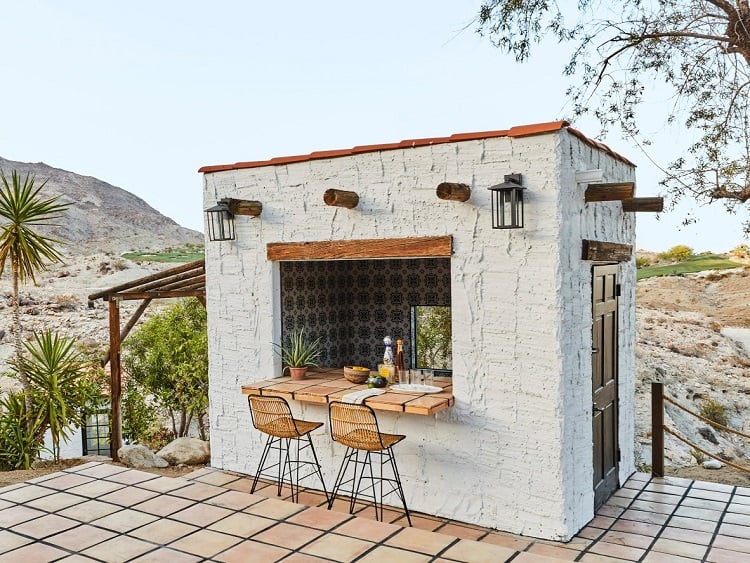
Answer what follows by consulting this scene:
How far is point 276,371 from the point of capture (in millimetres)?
6242

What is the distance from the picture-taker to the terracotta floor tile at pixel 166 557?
2.55 metres

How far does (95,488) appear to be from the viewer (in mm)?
3719

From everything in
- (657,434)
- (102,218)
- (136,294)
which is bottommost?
(657,434)

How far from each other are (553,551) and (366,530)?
2351 mm

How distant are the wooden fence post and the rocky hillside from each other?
60.5 ft

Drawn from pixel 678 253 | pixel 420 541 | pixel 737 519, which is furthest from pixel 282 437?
pixel 678 253

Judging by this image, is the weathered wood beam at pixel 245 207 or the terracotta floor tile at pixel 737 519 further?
the weathered wood beam at pixel 245 207

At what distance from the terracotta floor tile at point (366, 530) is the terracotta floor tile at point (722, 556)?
9.04ft

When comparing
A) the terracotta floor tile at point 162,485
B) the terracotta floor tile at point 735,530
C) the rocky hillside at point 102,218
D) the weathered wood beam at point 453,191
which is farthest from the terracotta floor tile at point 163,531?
the rocky hillside at point 102,218

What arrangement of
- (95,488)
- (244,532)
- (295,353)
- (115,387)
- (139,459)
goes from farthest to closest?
(115,387) → (139,459) → (295,353) → (95,488) → (244,532)

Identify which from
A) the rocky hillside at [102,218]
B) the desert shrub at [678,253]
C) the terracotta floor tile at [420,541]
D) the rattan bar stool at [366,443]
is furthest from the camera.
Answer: the rocky hillside at [102,218]

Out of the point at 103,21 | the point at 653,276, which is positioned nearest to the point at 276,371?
the point at 653,276

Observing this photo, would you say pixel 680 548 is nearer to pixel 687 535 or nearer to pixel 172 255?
pixel 687 535

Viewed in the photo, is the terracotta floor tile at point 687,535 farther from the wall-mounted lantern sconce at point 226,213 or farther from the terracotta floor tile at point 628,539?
the wall-mounted lantern sconce at point 226,213
